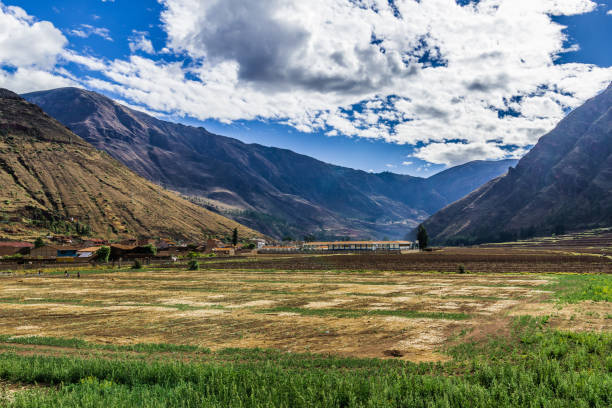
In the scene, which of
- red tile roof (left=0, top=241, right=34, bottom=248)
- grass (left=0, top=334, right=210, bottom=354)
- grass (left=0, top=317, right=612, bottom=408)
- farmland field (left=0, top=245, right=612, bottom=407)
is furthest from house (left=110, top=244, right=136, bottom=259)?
grass (left=0, top=317, right=612, bottom=408)

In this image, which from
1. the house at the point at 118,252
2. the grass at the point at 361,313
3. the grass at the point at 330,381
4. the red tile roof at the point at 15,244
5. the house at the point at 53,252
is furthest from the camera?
the house at the point at 118,252

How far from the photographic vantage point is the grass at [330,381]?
32.0 feet

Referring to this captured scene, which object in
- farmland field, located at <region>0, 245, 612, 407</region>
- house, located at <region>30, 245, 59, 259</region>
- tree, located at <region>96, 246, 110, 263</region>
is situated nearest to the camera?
farmland field, located at <region>0, 245, 612, 407</region>

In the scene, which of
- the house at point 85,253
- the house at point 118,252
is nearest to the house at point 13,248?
the house at point 85,253

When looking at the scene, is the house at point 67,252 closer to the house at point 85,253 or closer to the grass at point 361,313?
the house at point 85,253

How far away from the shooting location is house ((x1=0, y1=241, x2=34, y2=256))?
115 m

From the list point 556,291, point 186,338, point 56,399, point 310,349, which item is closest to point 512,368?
point 310,349

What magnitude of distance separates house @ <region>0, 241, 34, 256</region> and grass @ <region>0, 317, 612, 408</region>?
132m

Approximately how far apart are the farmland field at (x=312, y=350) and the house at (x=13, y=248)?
340ft

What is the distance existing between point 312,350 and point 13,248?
467 feet

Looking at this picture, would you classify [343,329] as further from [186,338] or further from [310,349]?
[186,338]

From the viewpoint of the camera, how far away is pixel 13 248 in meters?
117

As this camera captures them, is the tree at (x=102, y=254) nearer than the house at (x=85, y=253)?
Yes

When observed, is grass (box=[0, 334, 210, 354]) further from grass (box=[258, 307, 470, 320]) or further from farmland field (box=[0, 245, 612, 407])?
grass (box=[258, 307, 470, 320])
